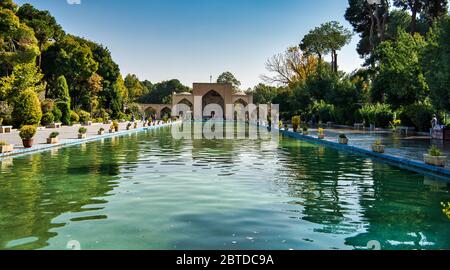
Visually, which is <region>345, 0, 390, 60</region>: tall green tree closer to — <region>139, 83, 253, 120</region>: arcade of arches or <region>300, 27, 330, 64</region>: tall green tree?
<region>300, 27, 330, 64</region>: tall green tree

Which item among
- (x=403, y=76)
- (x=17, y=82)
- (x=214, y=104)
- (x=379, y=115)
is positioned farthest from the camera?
(x=214, y=104)

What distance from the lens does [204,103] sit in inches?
3078

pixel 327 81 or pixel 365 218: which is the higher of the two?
pixel 327 81

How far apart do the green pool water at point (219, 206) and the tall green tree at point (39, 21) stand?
92.8 ft

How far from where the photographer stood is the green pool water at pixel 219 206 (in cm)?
493

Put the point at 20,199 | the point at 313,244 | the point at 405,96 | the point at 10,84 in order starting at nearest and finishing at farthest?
the point at 313,244 → the point at 20,199 → the point at 405,96 → the point at 10,84

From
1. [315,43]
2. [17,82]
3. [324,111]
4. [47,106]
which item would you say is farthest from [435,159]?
[315,43]

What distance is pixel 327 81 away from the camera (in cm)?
4275

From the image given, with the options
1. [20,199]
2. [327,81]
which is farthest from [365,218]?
[327,81]

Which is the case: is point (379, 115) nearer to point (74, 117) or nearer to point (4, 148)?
point (4, 148)

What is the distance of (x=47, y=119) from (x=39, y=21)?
31.0 feet

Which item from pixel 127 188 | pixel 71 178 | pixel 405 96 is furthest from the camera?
pixel 405 96
